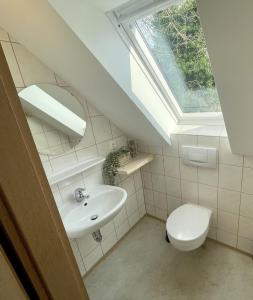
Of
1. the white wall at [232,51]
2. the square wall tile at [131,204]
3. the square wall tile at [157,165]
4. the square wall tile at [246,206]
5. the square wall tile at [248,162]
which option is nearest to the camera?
the white wall at [232,51]

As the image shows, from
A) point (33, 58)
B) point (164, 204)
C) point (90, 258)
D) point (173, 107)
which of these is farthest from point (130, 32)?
point (90, 258)

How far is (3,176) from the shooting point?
0.41 meters

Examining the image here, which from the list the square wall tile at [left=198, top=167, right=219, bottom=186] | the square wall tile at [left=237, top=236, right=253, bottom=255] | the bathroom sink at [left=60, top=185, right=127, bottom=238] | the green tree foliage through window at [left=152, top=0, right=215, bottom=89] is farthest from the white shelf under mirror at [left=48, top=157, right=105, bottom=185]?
the square wall tile at [left=237, top=236, right=253, bottom=255]

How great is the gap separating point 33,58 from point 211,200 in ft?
6.15

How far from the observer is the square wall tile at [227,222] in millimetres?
1775

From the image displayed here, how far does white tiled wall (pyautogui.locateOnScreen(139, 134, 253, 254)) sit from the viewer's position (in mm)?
1599

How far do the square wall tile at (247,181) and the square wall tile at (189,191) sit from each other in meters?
0.41

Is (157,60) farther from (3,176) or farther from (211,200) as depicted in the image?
(3,176)

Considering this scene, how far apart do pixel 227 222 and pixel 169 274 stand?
2.35ft

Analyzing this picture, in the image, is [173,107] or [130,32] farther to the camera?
[173,107]

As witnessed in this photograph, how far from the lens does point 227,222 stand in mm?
1824

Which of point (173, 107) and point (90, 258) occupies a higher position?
point (173, 107)

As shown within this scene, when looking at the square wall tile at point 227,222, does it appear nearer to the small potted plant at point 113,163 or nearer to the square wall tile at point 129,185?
the square wall tile at point 129,185

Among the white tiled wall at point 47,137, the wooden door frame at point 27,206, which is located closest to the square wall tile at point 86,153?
the white tiled wall at point 47,137
